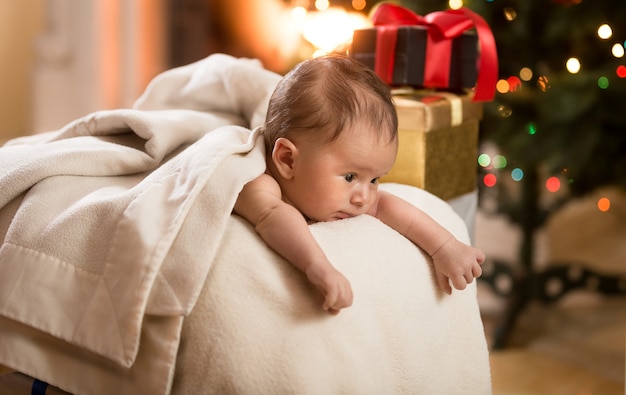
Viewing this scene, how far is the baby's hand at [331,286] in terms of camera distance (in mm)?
809

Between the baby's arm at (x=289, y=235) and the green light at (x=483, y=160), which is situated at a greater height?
the baby's arm at (x=289, y=235)

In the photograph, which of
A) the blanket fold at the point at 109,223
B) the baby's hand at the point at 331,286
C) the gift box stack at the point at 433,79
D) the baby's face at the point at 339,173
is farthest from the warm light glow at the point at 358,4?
the baby's hand at the point at 331,286

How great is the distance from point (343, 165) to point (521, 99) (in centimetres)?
126

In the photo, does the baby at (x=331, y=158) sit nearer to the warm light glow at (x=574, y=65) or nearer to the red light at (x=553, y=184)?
Result: the warm light glow at (x=574, y=65)

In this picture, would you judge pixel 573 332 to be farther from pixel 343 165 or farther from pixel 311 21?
pixel 343 165

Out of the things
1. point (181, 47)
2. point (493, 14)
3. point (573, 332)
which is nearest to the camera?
point (493, 14)

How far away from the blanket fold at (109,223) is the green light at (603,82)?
3.80ft

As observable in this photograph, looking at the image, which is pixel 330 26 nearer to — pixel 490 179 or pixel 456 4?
pixel 456 4

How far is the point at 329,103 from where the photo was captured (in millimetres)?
928

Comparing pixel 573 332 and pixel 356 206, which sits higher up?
pixel 356 206

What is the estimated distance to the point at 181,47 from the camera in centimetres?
332

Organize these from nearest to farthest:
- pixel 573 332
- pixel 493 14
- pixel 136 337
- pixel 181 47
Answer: pixel 136 337
pixel 493 14
pixel 573 332
pixel 181 47

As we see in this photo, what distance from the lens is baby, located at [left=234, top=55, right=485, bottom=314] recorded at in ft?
3.03

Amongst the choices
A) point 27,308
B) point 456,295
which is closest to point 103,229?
point 27,308
